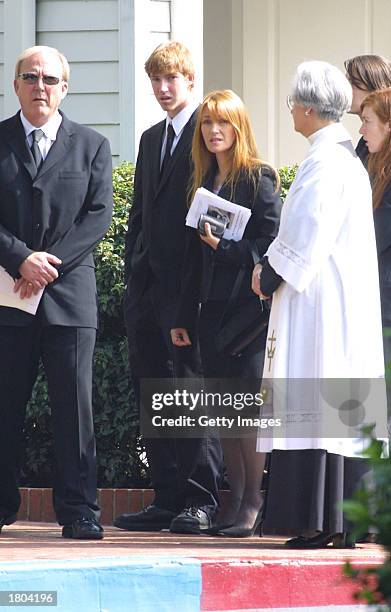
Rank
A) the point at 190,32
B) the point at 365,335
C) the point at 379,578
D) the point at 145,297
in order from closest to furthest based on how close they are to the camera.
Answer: the point at 379,578 → the point at 365,335 → the point at 145,297 → the point at 190,32

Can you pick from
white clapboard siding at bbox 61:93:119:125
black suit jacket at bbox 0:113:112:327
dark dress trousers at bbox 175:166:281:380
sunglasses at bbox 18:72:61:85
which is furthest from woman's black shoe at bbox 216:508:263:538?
white clapboard siding at bbox 61:93:119:125

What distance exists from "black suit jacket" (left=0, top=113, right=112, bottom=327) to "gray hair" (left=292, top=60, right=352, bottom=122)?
107 centimetres

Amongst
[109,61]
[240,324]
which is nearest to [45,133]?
[240,324]

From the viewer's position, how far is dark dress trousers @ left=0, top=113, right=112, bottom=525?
6.00 m

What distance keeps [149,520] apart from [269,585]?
58.5 inches

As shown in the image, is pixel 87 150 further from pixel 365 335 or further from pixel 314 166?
pixel 365 335

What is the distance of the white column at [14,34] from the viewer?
27.2 ft

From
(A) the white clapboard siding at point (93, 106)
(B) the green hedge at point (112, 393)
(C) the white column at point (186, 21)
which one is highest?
(C) the white column at point (186, 21)

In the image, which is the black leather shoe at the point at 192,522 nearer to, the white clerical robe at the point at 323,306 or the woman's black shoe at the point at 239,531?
the woman's black shoe at the point at 239,531

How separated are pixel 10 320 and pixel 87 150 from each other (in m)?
0.83

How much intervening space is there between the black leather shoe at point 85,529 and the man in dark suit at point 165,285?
413 mm

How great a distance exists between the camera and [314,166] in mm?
5539

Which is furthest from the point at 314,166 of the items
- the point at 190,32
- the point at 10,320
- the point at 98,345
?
the point at 190,32

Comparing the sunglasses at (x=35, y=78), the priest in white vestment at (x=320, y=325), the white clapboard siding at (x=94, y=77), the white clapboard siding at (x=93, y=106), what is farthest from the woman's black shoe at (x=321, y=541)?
the white clapboard siding at (x=94, y=77)
